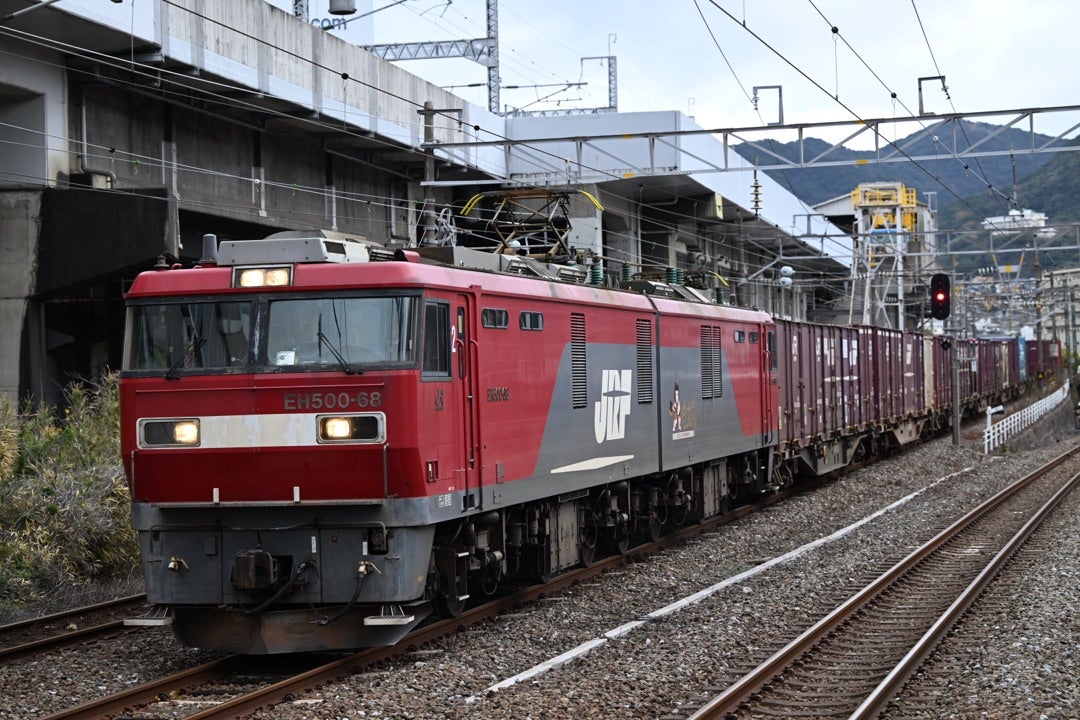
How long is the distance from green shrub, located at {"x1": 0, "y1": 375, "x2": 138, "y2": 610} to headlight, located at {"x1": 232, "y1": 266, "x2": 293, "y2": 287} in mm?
4958

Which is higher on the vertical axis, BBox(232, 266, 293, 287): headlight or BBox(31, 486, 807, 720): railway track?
BBox(232, 266, 293, 287): headlight

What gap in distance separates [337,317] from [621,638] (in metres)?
3.65

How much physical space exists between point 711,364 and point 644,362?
9.73 ft

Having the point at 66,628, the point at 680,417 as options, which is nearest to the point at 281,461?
the point at 66,628

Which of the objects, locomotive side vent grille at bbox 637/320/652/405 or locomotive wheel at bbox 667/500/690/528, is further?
locomotive wheel at bbox 667/500/690/528

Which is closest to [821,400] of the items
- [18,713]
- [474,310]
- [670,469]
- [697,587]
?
[670,469]

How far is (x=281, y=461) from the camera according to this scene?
9.66m

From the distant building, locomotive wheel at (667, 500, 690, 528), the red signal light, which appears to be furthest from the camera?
the distant building

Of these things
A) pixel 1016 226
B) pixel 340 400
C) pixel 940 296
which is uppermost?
pixel 1016 226

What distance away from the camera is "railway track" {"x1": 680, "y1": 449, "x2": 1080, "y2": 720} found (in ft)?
29.2

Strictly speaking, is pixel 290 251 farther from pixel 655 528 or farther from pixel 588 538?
pixel 655 528

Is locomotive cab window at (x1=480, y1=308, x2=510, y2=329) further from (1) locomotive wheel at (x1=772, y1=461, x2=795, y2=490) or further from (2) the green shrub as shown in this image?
(1) locomotive wheel at (x1=772, y1=461, x2=795, y2=490)

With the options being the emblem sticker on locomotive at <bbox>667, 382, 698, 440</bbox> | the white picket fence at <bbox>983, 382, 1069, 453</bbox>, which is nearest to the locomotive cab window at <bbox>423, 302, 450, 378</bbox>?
the emblem sticker on locomotive at <bbox>667, 382, 698, 440</bbox>

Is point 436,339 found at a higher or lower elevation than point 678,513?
higher
